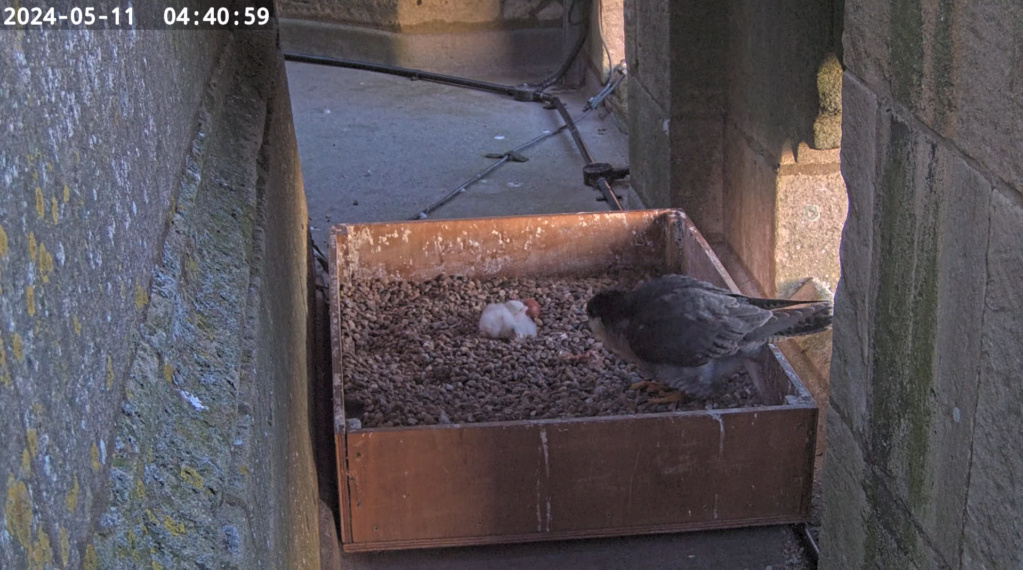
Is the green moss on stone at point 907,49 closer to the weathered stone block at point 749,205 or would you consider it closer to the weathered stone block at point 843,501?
the weathered stone block at point 843,501

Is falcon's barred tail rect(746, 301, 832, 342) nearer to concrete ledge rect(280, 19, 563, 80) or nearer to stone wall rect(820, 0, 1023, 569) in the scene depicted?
stone wall rect(820, 0, 1023, 569)

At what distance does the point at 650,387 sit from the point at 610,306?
37cm

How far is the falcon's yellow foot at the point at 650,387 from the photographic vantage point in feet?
13.7

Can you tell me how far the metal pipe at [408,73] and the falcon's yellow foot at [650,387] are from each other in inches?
221

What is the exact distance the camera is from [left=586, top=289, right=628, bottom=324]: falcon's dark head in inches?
160

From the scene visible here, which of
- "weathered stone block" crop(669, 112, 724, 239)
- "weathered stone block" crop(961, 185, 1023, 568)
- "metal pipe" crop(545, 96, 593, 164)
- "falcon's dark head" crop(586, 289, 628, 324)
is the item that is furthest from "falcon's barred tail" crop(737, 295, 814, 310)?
"metal pipe" crop(545, 96, 593, 164)

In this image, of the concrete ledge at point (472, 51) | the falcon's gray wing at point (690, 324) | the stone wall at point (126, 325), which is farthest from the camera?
the concrete ledge at point (472, 51)

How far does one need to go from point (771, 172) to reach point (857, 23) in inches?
91.3

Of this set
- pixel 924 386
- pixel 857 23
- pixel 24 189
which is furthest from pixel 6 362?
pixel 857 23

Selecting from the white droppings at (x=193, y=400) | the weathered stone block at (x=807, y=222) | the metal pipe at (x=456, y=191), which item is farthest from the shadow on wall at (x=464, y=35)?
the white droppings at (x=193, y=400)

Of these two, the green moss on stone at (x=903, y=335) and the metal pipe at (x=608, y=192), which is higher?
the green moss on stone at (x=903, y=335)

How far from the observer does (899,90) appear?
203cm

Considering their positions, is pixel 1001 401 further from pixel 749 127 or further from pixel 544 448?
pixel 749 127

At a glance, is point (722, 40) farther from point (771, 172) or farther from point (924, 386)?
point (924, 386)
